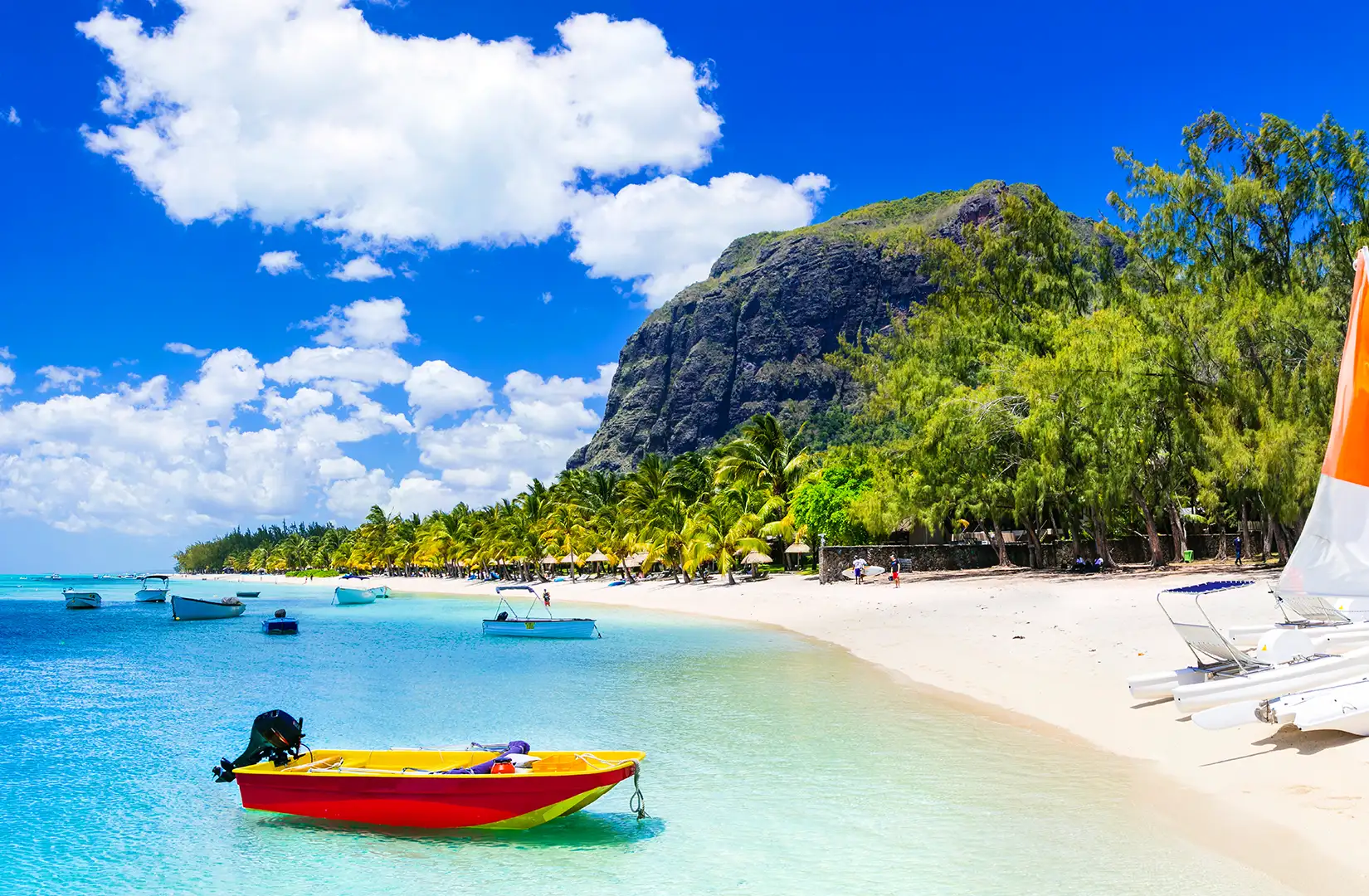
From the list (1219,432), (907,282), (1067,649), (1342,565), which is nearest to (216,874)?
(1342,565)

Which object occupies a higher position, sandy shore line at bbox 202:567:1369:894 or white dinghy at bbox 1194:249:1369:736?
Result: white dinghy at bbox 1194:249:1369:736

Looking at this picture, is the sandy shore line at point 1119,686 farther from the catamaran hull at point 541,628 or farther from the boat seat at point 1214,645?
the catamaran hull at point 541,628

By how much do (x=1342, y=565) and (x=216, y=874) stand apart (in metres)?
15.2

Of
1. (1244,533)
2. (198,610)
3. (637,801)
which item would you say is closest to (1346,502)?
(637,801)

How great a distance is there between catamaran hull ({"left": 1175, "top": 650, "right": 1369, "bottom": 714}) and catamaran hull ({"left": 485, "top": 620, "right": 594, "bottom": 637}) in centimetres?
2739

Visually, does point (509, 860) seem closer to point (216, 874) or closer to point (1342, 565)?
point (216, 874)

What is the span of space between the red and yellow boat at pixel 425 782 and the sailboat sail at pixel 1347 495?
998 cm

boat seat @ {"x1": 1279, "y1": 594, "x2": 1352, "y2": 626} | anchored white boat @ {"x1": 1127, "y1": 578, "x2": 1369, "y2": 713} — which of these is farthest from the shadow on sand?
boat seat @ {"x1": 1279, "y1": 594, "x2": 1352, "y2": 626}

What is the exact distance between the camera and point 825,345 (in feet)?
616

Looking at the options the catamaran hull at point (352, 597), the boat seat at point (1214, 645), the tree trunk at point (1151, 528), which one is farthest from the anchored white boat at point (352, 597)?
the boat seat at point (1214, 645)

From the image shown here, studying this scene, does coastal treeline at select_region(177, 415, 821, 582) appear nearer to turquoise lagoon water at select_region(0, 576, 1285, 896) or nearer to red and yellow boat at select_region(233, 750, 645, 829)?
turquoise lagoon water at select_region(0, 576, 1285, 896)

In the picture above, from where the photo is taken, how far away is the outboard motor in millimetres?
11641

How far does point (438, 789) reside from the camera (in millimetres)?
10406

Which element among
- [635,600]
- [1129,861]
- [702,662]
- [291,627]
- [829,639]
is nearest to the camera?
[1129,861]
